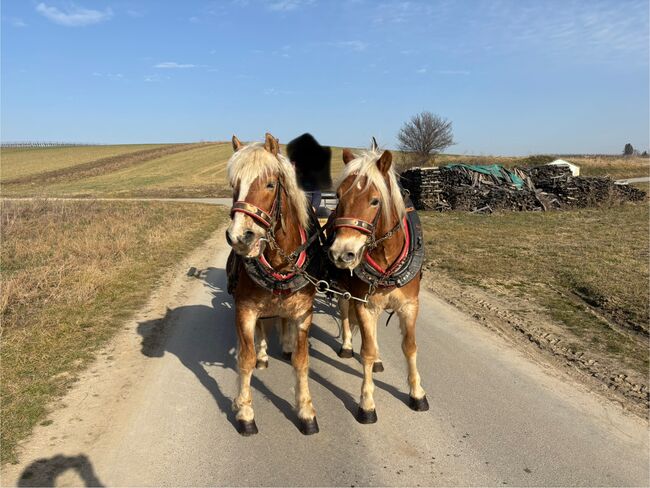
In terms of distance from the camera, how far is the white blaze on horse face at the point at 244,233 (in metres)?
2.62

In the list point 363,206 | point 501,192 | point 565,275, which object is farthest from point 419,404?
point 501,192

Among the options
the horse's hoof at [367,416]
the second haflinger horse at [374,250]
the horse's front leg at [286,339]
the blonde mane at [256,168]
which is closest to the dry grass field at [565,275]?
the second haflinger horse at [374,250]

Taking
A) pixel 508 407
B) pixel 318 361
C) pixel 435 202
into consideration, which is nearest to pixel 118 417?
pixel 318 361

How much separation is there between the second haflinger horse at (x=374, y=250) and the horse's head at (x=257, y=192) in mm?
431

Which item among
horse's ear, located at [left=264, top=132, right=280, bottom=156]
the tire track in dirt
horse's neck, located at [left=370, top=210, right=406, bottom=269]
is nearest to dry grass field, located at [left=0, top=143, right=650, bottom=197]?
the tire track in dirt

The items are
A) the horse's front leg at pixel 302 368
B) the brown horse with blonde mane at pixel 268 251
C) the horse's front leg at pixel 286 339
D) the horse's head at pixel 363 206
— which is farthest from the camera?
the horse's front leg at pixel 286 339

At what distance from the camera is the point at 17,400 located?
3.62 m

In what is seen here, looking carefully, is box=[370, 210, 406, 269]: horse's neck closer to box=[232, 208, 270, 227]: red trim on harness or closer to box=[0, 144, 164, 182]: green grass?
box=[232, 208, 270, 227]: red trim on harness

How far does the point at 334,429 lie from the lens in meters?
3.34

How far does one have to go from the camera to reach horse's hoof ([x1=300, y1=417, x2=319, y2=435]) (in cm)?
327

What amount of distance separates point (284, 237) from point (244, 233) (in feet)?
1.91

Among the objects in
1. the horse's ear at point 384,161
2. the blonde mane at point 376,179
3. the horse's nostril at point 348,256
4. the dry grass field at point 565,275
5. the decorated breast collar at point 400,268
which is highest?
the horse's ear at point 384,161

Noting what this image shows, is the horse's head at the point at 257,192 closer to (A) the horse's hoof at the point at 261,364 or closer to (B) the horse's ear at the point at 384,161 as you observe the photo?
(B) the horse's ear at the point at 384,161

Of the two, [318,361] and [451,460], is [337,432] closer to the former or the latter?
[451,460]
